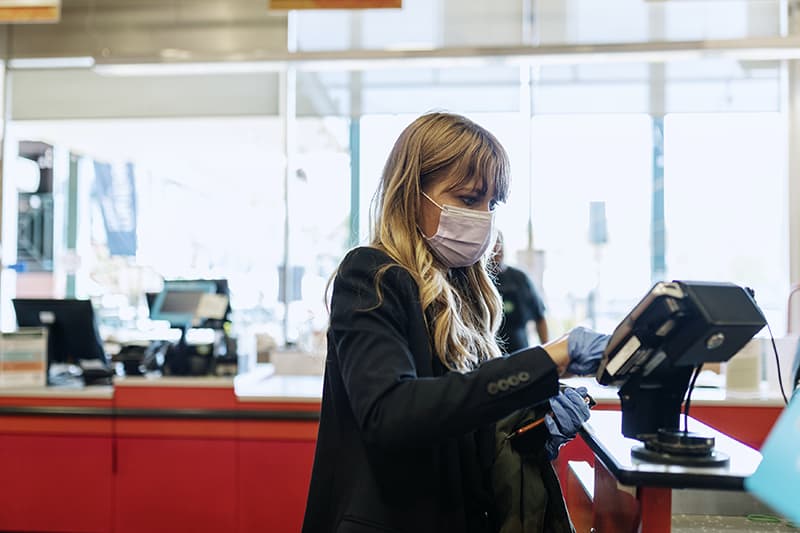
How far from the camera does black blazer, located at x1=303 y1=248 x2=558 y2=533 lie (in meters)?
1.17

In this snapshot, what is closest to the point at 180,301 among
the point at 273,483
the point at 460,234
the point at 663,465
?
the point at 273,483

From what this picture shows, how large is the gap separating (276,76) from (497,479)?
5153 millimetres

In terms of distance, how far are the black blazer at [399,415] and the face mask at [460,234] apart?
0.48 ft

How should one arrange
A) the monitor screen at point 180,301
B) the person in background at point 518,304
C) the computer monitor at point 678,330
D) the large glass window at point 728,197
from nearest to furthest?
the computer monitor at point 678,330 < the monitor screen at point 180,301 < the person in background at point 518,304 < the large glass window at point 728,197

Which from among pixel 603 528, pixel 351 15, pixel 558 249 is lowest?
pixel 603 528

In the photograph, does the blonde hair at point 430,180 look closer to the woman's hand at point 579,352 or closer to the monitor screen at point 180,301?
the woman's hand at point 579,352

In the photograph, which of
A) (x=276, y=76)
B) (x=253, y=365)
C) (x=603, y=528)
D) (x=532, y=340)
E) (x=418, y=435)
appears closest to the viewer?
(x=418, y=435)

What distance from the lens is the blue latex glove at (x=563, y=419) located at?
1.47 meters

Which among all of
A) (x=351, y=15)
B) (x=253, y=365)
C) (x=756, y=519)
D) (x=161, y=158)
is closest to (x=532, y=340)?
(x=253, y=365)

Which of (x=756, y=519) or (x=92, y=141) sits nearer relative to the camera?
(x=756, y=519)

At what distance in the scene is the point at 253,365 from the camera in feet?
14.1

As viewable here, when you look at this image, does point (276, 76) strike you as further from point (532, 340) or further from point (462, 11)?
point (532, 340)

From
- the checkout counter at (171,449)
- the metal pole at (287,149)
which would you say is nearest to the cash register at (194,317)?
the checkout counter at (171,449)

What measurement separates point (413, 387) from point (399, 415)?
1.9 inches
